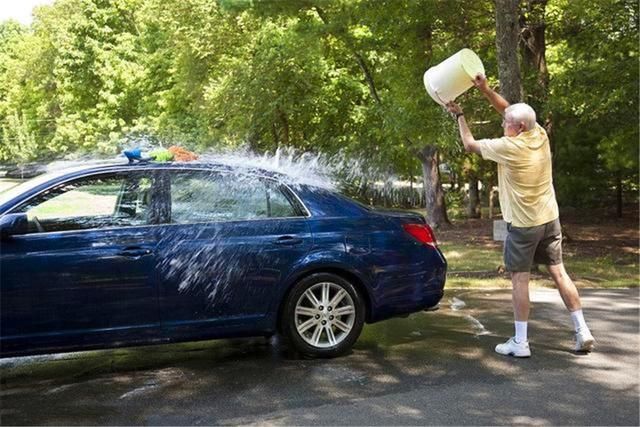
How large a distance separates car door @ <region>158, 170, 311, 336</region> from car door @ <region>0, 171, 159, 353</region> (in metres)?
0.17

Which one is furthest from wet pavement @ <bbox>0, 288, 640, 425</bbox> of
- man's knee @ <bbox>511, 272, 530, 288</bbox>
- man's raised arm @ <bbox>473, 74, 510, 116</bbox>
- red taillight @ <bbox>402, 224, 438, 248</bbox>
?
man's raised arm @ <bbox>473, 74, 510, 116</bbox>

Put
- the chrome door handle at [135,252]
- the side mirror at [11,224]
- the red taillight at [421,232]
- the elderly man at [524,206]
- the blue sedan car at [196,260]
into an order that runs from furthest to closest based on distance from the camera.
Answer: the red taillight at [421,232], the elderly man at [524,206], the chrome door handle at [135,252], the blue sedan car at [196,260], the side mirror at [11,224]

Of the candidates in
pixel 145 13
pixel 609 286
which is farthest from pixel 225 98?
pixel 609 286

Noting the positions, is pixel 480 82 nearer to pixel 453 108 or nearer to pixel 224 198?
pixel 453 108

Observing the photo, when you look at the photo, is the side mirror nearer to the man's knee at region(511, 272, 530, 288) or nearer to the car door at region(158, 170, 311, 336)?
the car door at region(158, 170, 311, 336)

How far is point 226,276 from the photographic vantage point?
507 centimetres

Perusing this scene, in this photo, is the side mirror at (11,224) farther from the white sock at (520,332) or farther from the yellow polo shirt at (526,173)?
the white sock at (520,332)

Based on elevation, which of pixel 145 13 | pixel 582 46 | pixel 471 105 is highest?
pixel 145 13

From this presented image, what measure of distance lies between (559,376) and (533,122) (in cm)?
191

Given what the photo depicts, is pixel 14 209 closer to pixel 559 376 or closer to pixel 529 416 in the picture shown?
pixel 529 416

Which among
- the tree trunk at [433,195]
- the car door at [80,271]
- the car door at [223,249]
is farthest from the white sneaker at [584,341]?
the tree trunk at [433,195]

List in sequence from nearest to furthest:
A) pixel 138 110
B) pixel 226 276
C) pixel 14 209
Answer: pixel 14 209
pixel 226 276
pixel 138 110

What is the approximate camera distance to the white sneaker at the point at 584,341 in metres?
5.42

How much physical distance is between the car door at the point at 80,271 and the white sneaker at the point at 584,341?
10.7ft
